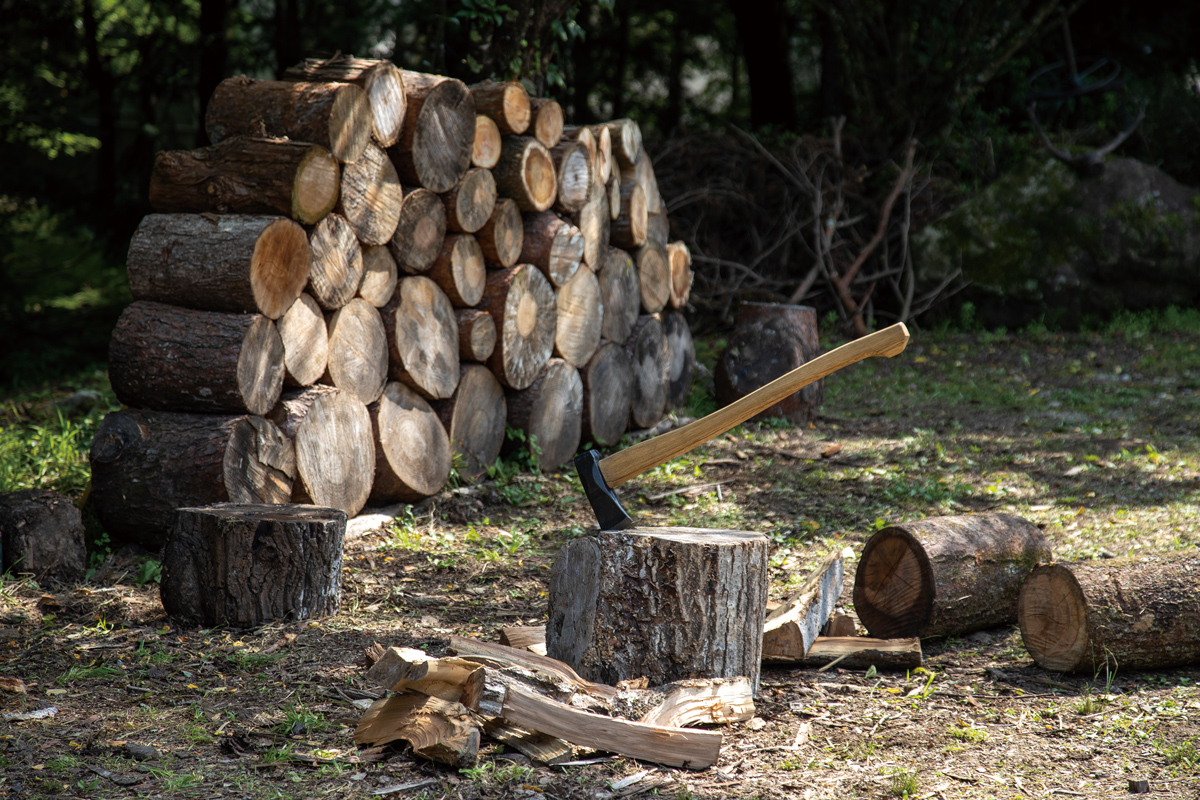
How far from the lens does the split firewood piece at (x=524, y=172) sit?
506cm

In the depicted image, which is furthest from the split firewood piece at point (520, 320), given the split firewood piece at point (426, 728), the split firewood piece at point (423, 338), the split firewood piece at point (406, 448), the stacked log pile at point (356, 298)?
the split firewood piece at point (426, 728)

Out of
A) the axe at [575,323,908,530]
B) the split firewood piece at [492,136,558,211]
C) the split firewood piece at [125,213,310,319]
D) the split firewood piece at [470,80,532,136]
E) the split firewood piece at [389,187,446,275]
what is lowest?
the axe at [575,323,908,530]

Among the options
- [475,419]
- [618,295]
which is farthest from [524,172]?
[475,419]

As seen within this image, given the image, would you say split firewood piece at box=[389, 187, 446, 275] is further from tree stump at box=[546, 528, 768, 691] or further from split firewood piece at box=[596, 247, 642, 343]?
tree stump at box=[546, 528, 768, 691]

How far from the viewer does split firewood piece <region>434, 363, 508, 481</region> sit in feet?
16.1

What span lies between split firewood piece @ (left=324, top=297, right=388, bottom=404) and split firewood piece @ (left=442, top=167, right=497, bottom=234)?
65cm

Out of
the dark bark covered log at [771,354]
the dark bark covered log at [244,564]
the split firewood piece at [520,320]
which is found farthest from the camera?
the dark bark covered log at [771,354]

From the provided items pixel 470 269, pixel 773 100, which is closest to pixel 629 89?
pixel 773 100

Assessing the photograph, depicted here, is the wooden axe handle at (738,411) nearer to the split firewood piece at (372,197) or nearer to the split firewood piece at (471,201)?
the split firewood piece at (372,197)

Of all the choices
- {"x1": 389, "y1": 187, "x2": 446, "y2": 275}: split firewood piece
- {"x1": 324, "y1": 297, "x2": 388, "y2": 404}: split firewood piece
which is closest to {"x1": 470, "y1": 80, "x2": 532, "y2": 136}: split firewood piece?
{"x1": 389, "y1": 187, "x2": 446, "y2": 275}: split firewood piece

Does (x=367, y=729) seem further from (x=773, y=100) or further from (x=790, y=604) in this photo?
(x=773, y=100)

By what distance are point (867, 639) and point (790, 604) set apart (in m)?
0.27

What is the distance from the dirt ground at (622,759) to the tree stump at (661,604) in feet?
0.79

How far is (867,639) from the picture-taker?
317 centimetres
